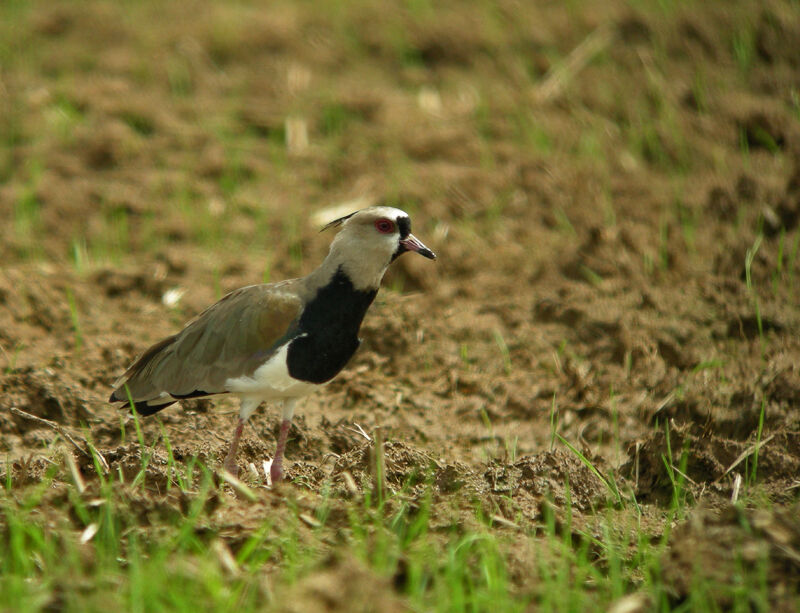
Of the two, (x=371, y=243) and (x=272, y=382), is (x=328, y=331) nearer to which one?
(x=272, y=382)

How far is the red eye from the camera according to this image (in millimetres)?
4473

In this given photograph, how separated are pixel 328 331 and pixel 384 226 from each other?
51 centimetres

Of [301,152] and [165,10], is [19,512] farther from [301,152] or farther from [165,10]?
[165,10]

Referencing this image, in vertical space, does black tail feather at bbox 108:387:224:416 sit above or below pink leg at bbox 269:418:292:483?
below

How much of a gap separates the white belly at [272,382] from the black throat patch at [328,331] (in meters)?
0.03

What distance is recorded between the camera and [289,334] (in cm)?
442

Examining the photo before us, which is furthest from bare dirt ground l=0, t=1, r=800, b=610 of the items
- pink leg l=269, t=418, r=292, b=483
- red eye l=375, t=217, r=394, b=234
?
Result: red eye l=375, t=217, r=394, b=234

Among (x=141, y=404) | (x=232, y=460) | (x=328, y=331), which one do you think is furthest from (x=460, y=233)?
(x=232, y=460)

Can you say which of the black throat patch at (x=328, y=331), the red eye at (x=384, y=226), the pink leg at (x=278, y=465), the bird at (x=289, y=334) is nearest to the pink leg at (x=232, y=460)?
the bird at (x=289, y=334)

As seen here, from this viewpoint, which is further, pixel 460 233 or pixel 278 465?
pixel 460 233

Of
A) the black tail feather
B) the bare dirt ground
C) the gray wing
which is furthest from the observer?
the black tail feather

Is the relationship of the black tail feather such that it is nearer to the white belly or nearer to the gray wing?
the gray wing

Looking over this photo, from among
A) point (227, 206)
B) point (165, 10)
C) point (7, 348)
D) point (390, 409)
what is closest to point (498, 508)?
point (390, 409)

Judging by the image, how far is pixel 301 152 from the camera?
25.9ft
